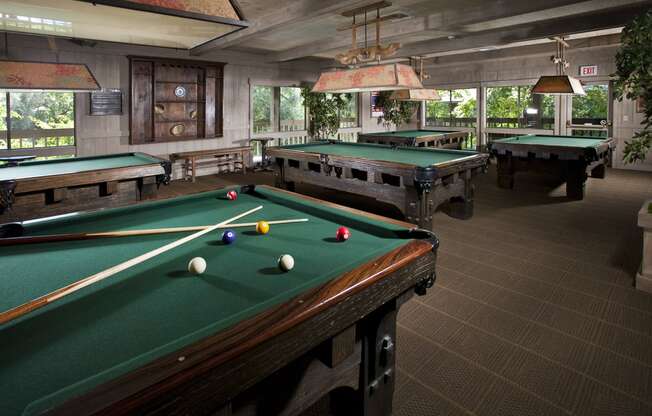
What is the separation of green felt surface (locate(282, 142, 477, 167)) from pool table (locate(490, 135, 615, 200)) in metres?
1.77

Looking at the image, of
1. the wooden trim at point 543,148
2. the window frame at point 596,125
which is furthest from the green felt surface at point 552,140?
the window frame at point 596,125

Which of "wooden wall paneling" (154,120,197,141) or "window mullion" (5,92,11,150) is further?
"wooden wall paneling" (154,120,197,141)

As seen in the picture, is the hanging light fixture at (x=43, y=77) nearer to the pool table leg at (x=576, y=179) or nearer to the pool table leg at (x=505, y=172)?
the pool table leg at (x=505, y=172)

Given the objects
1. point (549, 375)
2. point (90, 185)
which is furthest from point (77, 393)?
point (90, 185)

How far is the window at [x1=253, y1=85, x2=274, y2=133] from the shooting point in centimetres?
920

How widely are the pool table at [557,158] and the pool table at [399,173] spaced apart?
1653 mm

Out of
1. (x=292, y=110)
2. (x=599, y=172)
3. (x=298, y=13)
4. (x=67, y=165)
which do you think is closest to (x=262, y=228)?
(x=67, y=165)

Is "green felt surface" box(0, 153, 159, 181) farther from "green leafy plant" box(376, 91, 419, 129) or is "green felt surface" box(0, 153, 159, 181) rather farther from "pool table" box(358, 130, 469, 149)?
"green leafy plant" box(376, 91, 419, 129)

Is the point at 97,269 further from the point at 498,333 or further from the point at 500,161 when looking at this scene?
the point at 500,161

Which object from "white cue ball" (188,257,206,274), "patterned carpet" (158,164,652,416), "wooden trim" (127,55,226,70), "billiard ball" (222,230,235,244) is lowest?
"patterned carpet" (158,164,652,416)

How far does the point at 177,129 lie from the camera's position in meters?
7.57

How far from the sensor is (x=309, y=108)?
31.3ft

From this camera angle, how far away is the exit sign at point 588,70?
8.54 metres

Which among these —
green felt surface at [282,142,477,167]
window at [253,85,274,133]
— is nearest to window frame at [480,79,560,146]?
window at [253,85,274,133]
